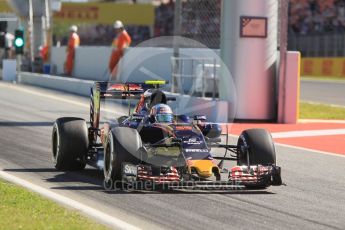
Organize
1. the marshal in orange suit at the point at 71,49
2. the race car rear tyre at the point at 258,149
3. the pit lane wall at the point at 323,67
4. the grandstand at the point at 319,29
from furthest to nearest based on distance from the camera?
the pit lane wall at the point at 323,67 → the grandstand at the point at 319,29 → the marshal in orange suit at the point at 71,49 → the race car rear tyre at the point at 258,149

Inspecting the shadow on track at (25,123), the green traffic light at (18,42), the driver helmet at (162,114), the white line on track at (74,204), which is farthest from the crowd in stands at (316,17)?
the white line on track at (74,204)

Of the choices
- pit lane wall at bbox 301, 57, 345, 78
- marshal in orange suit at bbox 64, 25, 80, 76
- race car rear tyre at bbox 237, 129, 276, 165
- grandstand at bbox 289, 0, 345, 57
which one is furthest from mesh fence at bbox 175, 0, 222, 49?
pit lane wall at bbox 301, 57, 345, 78

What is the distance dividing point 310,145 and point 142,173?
708 centimetres

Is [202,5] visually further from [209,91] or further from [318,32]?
[318,32]

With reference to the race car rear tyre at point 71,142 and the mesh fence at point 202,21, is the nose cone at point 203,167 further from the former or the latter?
the mesh fence at point 202,21

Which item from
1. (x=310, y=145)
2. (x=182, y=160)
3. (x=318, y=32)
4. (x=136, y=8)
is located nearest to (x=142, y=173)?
(x=182, y=160)

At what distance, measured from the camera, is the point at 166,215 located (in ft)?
27.8

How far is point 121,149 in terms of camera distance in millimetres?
9734

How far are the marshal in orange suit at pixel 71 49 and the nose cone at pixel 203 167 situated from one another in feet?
88.3

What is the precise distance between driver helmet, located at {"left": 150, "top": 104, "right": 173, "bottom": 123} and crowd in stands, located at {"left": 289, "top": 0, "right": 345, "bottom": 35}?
31.1 meters

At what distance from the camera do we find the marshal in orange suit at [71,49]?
36625 mm

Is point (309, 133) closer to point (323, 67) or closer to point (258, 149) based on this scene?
point (258, 149)

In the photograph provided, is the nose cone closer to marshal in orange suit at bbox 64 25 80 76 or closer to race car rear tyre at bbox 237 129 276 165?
race car rear tyre at bbox 237 129 276 165

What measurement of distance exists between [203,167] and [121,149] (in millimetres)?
866
